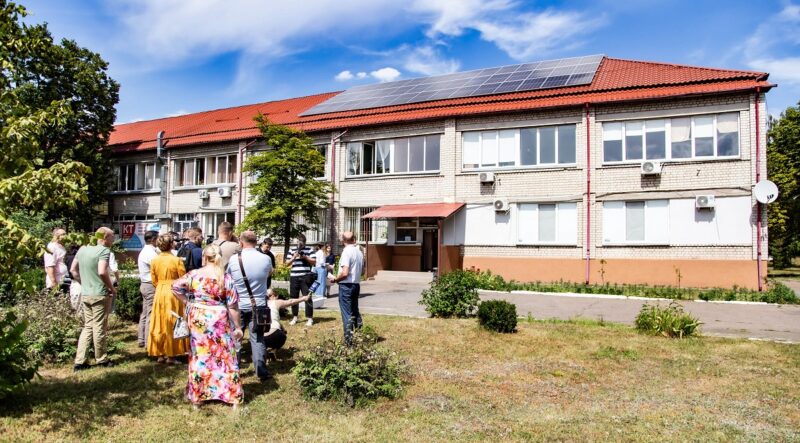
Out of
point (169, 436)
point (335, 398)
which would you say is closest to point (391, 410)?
point (335, 398)

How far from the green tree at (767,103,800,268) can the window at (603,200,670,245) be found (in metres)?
16.4

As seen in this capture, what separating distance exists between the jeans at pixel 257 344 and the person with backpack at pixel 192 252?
1.85 m

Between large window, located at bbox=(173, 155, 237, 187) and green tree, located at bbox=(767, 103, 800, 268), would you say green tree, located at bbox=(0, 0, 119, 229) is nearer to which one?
large window, located at bbox=(173, 155, 237, 187)

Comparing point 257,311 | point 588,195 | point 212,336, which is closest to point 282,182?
point 588,195

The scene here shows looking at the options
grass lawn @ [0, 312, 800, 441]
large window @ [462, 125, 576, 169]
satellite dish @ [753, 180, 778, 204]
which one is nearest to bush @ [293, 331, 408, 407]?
grass lawn @ [0, 312, 800, 441]

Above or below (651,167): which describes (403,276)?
below

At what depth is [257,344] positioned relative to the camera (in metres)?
6.62

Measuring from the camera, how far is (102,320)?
7121 mm

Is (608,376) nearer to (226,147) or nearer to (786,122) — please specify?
(226,147)

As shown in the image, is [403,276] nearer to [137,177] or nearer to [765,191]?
[765,191]

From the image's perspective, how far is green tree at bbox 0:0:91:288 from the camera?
4.70 m

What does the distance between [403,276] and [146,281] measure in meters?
13.7

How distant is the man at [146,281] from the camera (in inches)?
326

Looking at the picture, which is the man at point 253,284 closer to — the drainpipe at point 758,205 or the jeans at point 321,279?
the jeans at point 321,279
